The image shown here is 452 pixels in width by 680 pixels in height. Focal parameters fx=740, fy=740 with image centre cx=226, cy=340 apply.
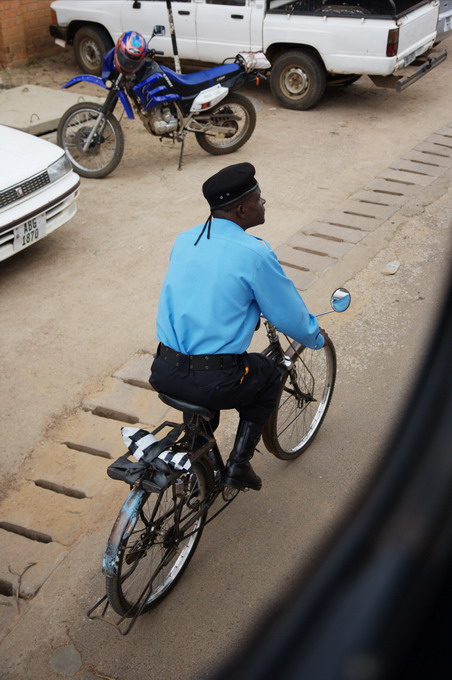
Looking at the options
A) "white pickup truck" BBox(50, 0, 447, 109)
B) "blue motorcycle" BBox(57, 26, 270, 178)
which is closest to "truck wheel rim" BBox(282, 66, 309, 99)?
"white pickup truck" BBox(50, 0, 447, 109)

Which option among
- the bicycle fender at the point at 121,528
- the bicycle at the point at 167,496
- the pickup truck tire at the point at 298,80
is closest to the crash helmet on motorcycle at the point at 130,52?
the pickup truck tire at the point at 298,80

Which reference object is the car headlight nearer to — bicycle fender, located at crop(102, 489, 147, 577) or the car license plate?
the car license plate

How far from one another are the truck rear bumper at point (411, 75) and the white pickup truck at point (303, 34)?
0.01 metres

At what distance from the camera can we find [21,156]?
646 cm

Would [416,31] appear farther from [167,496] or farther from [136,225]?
[167,496]

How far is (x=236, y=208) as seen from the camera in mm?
2895

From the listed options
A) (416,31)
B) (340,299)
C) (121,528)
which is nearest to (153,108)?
(416,31)

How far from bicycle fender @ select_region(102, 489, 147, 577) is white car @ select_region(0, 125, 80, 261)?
3.70m

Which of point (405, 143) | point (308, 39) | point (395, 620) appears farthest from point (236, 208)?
point (308, 39)

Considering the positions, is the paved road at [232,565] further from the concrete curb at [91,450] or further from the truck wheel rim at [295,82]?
the truck wheel rim at [295,82]

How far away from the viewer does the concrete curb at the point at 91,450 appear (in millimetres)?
3479

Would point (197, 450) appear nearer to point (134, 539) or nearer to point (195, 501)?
point (195, 501)

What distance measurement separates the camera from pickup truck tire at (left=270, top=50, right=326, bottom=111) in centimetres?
1002

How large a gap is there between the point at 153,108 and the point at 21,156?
7.20 feet
